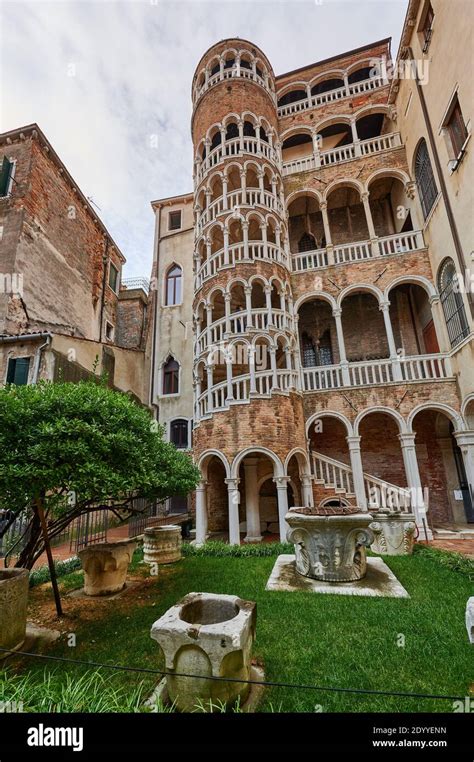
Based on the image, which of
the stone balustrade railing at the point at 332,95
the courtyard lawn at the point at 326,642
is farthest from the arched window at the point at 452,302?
the stone balustrade railing at the point at 332,95

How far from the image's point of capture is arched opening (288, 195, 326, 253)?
17609mm

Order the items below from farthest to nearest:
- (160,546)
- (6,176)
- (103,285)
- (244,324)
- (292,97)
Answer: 1. (103,285)
2. (292,97)
3. (6,176)
4. (244,324)
5. (160,546)

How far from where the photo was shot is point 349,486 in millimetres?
12305

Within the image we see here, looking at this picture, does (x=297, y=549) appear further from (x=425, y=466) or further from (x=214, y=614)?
(x=425, y=466)

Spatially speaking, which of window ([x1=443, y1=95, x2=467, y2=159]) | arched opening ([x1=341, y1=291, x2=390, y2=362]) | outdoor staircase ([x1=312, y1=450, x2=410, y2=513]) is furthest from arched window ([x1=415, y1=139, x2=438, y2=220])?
outdoor staircase ([x1=312, y1=450, x2=410, y2=513])

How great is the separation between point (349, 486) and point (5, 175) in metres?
21.3

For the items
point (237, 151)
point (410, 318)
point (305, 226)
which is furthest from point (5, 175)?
point (410, 318)

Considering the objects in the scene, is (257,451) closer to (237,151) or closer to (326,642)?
(326,642)

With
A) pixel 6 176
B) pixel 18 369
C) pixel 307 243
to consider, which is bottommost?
pixel 18 369

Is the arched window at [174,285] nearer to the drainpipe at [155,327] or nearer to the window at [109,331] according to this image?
the drainpipe at [155,327]

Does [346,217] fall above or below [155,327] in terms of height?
above

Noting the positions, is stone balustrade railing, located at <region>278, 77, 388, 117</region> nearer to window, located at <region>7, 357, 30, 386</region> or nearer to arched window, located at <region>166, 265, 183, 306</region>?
arched window, located at <region>166, 265, 183, 306</region>

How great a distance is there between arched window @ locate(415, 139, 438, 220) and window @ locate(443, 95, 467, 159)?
1.41 m
